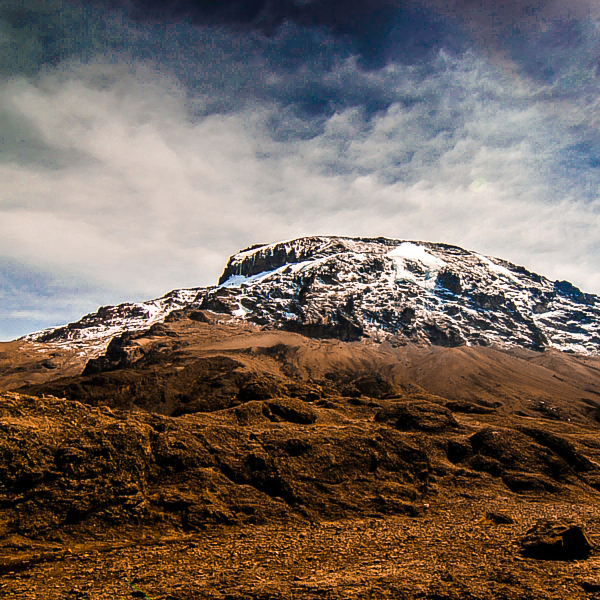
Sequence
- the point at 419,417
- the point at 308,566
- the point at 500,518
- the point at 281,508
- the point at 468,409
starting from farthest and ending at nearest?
the point at 468,409 < the point at 419,417 < the point at 500,518 < the point at 281,508 < the point at 308,566

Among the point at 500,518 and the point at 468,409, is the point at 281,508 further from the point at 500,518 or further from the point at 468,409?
the point at 468,409

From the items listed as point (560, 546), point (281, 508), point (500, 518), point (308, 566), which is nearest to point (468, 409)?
point (500, 518)

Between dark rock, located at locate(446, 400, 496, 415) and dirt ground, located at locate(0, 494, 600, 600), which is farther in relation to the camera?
dark rock, located at locate(446, 400, 496, 415)

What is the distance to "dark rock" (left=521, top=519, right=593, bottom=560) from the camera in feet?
49.6

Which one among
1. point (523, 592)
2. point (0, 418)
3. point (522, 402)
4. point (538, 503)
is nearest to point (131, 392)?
point (0, 418)

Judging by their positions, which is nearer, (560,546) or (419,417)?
(560,546)

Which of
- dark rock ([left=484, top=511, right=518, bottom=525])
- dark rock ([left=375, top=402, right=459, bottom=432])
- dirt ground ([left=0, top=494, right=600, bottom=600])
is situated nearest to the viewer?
dirt ground ([left=0, top=494, right=600, bottom=600])

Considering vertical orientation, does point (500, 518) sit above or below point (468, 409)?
below

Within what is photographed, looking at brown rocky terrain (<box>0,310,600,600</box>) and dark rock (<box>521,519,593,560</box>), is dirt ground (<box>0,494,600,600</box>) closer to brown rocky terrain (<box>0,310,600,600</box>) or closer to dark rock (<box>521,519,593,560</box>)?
brown rocky terrain (<box>0,310,600,600</box>)

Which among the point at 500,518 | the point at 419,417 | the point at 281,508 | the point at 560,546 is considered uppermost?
the point at 419,417

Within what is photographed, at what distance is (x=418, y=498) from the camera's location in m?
23.7

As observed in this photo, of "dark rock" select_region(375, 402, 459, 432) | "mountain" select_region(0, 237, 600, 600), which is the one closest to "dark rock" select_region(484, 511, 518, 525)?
"mountain" select_region(0, 237, 600, 600)

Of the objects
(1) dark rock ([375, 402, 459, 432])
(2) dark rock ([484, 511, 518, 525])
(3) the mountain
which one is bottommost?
(2) dark rock ([484, 511, 518, 525])

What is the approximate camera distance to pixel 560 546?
1520cm
